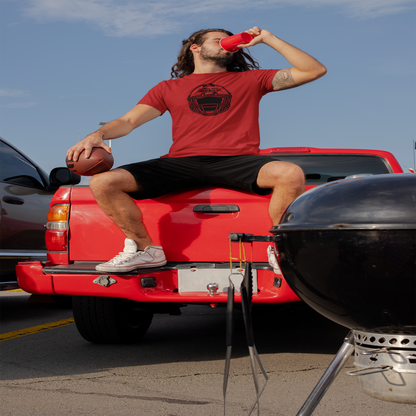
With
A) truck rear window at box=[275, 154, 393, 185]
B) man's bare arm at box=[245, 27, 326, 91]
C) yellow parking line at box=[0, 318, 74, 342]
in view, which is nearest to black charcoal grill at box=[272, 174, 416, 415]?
man's bare arm at box=[245, 27, 326, 91]

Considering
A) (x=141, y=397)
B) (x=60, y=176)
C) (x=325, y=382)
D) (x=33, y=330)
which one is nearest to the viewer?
(x=325, y=382)

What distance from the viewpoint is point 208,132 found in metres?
3.81

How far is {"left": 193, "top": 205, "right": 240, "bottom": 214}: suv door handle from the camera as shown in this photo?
11.6 ft

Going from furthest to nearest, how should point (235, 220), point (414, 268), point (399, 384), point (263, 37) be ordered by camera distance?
point (235, 220), point (263, 37), point (399, 384), point (414, 268)

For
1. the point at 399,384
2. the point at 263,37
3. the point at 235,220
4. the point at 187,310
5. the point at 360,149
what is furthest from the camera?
the point at 187,310

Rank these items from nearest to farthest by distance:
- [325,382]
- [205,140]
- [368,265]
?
[368,265] → [325,382] → [205,140]

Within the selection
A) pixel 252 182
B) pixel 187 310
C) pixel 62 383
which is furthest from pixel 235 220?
pixel 187 310

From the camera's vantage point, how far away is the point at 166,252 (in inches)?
Result: 145

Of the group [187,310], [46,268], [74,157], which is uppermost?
[74,157]

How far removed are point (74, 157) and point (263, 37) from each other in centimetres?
145

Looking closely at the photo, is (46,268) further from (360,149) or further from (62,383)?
(360,149)

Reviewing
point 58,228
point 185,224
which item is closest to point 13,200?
point 58,228

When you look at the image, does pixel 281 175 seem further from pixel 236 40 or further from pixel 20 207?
pixel 20 207

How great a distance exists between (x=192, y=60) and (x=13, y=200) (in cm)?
244
